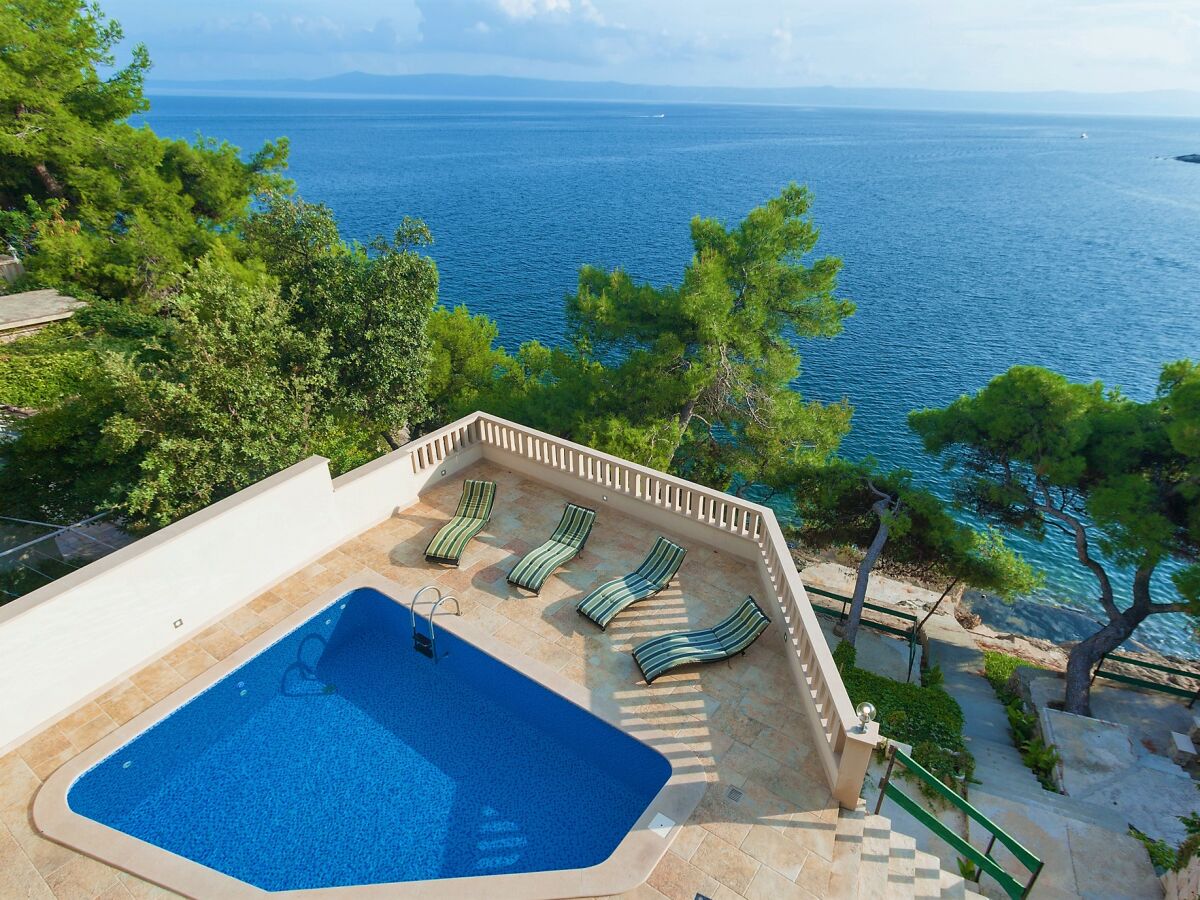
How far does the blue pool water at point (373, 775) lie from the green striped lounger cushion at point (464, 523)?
5.15 feet

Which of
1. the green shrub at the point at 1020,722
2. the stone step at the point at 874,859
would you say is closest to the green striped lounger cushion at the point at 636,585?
the stone step at the point at 874,859

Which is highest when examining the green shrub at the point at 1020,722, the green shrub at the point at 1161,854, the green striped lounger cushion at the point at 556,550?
the green striped lounger cushion at the point at 556,550

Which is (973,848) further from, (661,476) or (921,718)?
(921,718)

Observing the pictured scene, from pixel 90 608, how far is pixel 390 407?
7.90 meters

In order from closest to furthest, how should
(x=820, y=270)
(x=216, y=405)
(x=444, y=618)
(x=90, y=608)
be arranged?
(x=90, y=608)
(x=444, y=618)
(x=216, y=405)
(x=820, y=270)

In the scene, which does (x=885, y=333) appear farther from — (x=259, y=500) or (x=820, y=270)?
(x=259, y=500)

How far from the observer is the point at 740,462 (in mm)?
20125

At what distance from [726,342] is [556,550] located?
1029 centimetres

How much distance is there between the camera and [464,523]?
456 inches

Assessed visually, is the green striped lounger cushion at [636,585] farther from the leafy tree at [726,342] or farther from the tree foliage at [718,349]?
the leafy tree at [726,342]

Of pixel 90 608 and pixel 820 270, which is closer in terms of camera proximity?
pixel 90 608

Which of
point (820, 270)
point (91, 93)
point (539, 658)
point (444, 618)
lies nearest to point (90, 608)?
point (444, 618)

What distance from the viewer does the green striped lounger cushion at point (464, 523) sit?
1083cm

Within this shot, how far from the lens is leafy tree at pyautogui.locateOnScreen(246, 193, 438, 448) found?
14.5 metres
